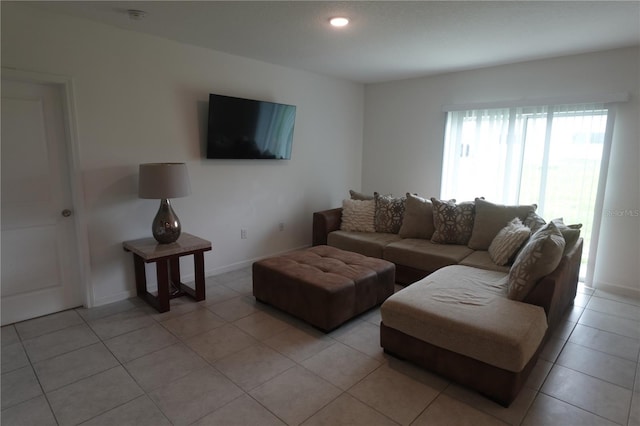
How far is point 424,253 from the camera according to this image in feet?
11.7

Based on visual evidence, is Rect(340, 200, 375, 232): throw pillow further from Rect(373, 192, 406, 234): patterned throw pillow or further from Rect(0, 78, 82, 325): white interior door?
Rect(0, 78, 82, 325): white interior door

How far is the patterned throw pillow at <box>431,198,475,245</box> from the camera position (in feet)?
12.2

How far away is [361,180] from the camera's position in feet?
18.6

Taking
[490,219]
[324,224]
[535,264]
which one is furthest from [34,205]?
[490,219]

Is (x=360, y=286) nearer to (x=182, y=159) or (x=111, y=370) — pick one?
(x=111, y=370)

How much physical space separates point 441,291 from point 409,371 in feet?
1.94

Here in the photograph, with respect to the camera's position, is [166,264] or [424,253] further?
[424,253]

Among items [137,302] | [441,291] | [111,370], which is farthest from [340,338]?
[137,302]

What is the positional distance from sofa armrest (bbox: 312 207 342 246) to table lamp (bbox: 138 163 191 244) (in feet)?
5.66

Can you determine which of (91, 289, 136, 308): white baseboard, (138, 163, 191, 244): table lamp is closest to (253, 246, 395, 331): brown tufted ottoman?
(138, 163, 191, 244): table lamp

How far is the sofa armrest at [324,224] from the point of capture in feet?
14.5

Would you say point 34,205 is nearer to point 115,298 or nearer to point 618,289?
point 115,298

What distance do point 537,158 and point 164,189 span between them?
3.89 metres

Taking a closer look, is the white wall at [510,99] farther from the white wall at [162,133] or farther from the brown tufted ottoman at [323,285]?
the brown tufted ottoman at [323,285]
